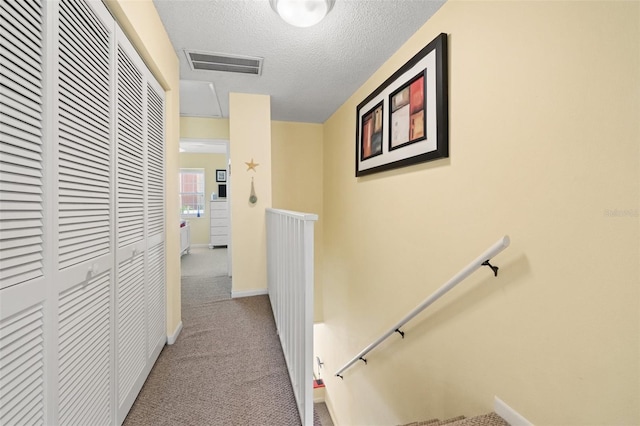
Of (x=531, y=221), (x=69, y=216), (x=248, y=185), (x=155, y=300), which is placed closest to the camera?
(x=69, y=216)

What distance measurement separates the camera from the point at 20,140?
0.70 metres

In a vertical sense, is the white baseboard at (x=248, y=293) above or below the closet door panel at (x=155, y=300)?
below

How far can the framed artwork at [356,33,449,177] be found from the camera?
165 cm

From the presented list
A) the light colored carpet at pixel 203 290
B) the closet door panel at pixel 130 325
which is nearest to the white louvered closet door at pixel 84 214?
the closet door panel at pixel 130 325

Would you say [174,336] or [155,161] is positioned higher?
[155,161]

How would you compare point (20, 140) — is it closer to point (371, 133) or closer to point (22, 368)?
point (22, 368)

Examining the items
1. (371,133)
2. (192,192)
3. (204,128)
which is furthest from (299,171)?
(192,192)

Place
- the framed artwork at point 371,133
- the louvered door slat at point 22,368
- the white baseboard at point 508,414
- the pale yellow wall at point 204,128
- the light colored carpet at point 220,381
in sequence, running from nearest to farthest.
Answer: the louvered door slat at point 22,368 → the white baseboard at point 508,414 → the light colored carpet at point 220,381 → the framed artwork at point 371,133 → the pale yellow wall at point 204,128

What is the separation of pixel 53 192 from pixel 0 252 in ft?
0.78

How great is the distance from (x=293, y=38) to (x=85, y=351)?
2.12 m

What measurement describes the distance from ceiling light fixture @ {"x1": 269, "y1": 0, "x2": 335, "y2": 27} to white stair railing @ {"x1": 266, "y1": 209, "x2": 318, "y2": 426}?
3.68 ft

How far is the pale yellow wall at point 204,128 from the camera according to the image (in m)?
3.68

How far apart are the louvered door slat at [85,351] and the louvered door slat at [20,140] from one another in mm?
225

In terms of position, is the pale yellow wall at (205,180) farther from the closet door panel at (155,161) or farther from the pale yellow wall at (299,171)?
the closet door panel at (155,161)
